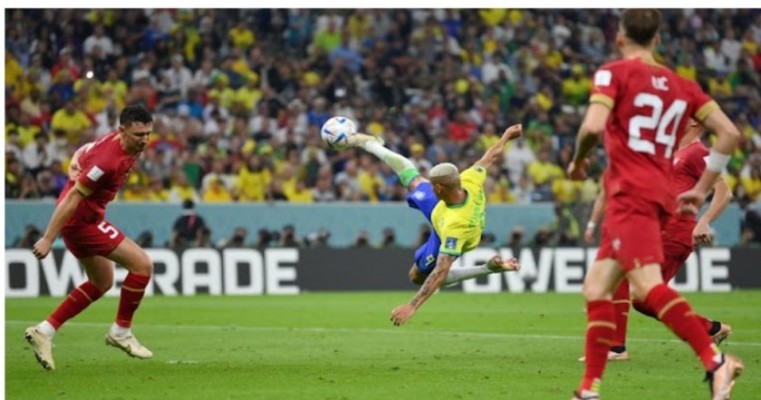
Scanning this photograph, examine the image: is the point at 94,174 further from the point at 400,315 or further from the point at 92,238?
the point at 400,315

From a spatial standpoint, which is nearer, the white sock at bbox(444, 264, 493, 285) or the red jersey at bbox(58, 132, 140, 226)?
the red jersey at bbox(58, 132, 140, 226)

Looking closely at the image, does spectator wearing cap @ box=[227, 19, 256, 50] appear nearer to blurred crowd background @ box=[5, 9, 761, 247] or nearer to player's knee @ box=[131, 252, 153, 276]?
blurred crowd background @ box=[5, 9, 761, 247]

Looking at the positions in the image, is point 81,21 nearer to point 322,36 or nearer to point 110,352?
point 322,36

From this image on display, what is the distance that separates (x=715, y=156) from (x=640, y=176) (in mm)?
549

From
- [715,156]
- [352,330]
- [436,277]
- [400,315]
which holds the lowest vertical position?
[352,330]

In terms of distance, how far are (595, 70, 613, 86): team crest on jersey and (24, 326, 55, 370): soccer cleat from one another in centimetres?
555

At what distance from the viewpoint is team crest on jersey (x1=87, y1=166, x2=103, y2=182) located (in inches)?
430

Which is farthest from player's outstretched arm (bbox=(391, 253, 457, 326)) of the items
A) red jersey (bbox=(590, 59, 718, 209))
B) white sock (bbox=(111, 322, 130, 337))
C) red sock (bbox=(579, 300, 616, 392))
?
red jersey (bbox=(590, 59, 718, 209))

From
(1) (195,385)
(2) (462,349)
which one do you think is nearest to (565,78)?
(2) (462,349)

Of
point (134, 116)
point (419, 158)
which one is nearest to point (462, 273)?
point (134, 116)

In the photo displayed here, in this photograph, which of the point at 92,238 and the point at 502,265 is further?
the point at 502,265

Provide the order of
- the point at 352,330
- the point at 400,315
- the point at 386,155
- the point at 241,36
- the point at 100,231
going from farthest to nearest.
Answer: the point at 241,36 → the point at 352,330 → the point at 386,155 → the point at 100,231 → the point at 400,315

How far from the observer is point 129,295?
11.7 m

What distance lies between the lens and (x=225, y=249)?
21.9 metres
